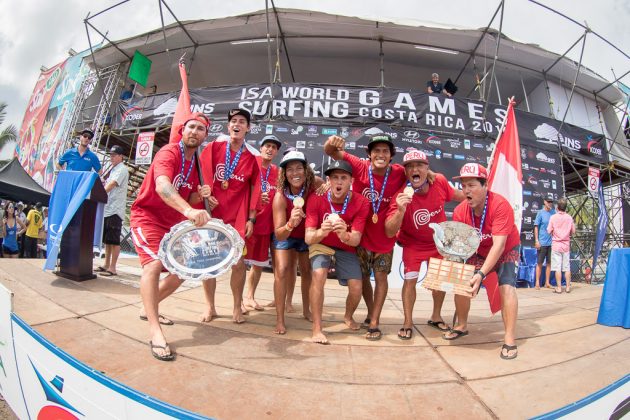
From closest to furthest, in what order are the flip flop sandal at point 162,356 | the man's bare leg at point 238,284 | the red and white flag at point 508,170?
1. the flip flop sandal at point 162,356
2. the man's bare leg at point 238,284
3. the red and white flag at point 508,170

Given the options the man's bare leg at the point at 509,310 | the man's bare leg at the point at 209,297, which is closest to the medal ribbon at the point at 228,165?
the man's bare leg at the point at 209,297

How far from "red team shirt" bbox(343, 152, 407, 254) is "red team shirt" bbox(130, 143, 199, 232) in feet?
4.97

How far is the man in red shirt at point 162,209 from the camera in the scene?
237 cm

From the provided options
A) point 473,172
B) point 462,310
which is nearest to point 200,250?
point 473,172

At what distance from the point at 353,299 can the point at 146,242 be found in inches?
74.5

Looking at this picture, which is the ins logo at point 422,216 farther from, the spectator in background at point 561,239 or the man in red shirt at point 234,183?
the spectator in background at point 561,239

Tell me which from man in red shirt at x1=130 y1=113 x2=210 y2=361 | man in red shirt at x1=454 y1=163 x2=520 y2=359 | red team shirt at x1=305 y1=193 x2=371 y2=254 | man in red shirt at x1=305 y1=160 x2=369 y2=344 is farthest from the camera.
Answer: red team shirt at x1=305 y1=193 x2=371 y2=254

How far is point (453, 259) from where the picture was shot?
2820 mm

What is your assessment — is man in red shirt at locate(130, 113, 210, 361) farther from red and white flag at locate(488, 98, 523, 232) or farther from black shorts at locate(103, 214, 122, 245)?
red and white flag at locate(488, 98, 523, 232)

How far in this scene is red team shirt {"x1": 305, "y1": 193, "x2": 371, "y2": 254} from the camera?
304cm

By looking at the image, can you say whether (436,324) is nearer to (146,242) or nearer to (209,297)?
(209,297)

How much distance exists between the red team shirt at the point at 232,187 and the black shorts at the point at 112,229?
2371 mm

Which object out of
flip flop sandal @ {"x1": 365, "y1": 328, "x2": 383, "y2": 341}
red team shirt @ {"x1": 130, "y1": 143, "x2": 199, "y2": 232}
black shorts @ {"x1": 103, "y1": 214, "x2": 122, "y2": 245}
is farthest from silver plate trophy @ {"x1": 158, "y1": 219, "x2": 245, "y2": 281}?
black shorts @ {"x1": 103, "y1": 214, "x2": 122, "y2": 245}

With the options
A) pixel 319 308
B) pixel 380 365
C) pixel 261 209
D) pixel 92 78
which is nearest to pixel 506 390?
pixel 380 365
